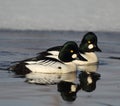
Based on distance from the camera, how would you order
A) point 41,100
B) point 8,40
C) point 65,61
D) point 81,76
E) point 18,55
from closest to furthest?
point 41,100
point 81,76
point 65,61
point 18,55
point 8,40

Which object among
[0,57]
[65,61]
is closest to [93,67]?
[65,61]

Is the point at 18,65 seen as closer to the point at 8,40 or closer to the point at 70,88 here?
the point at 70,88

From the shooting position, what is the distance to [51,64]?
1309 cm

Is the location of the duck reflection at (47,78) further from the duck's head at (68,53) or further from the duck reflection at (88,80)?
the duck's head at (68,53)

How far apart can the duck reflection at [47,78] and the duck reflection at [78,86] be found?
0.18 m

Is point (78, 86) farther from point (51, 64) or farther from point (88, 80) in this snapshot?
point (51, 64)

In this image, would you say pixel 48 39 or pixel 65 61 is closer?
pixel 65 61

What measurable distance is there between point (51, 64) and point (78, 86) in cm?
195

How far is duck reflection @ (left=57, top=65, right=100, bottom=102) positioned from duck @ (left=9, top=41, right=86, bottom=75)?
1.68 ft

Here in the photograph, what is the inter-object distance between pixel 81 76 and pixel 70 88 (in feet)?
4.96

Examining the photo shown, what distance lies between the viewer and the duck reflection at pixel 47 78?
38.1 feet

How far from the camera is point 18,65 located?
41.9 feet

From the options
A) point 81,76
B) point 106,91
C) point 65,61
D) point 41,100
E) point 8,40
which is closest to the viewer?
point 41,100

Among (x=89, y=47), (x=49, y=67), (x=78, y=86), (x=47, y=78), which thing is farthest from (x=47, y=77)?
(x=89, y=47)
